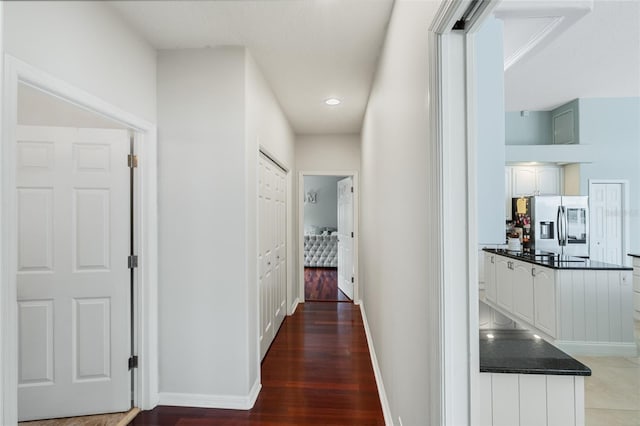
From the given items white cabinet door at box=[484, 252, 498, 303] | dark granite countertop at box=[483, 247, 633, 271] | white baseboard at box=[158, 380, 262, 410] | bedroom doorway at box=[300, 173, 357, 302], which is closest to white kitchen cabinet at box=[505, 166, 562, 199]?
white cabinet door at box=[484, 252, 498, 303]

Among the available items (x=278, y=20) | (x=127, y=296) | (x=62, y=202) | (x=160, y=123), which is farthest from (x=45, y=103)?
(x=127, y=296)

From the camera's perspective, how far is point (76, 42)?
0.74 metres

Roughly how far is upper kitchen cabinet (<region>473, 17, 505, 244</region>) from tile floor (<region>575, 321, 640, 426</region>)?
1.85 meters

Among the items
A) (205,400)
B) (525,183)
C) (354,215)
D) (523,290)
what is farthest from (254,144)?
(525,183)

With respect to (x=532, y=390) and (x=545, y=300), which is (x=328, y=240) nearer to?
(x=545, y=300)

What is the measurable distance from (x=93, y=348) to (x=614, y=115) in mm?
6865

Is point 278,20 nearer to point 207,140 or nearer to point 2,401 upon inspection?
point 207,140

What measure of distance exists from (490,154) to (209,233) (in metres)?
1.62

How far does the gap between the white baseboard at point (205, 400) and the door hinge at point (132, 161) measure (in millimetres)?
1468

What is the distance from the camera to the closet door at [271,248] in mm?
2615

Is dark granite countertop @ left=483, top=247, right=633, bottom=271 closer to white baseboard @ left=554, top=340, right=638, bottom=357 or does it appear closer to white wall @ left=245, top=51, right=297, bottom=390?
white baseboard @ left=554, top=340, right=638, bottom=357

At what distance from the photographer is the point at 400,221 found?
150cm

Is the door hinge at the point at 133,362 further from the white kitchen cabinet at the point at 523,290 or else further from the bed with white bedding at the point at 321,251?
the bed with white bedding at the point at 321,251

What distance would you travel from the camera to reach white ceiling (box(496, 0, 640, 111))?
2.51m
